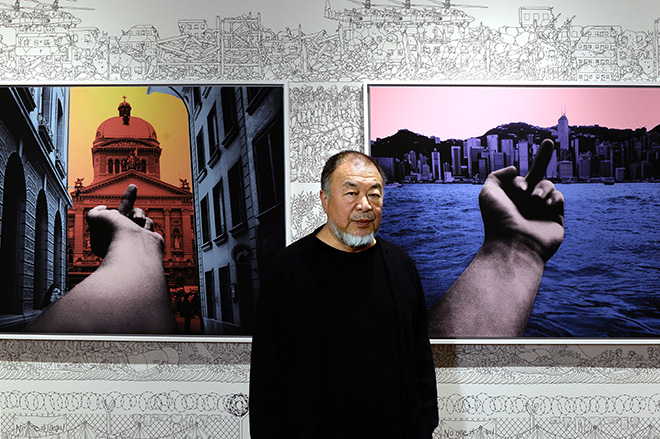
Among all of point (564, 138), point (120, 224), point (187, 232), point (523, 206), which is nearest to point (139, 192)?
point (120, 224)

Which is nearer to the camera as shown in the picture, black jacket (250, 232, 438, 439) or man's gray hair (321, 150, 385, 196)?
black jacket (250, 232, 438, 439)

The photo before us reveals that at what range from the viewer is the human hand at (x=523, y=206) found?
201 cm

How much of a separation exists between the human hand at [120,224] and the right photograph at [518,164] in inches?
39.8

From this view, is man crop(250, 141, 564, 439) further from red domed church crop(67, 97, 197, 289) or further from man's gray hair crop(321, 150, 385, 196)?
red domed church crop(67, 97, 197, 289)

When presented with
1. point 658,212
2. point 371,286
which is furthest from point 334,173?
point 658,212

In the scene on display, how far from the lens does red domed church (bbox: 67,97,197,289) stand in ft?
6.57

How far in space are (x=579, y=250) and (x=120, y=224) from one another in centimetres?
195

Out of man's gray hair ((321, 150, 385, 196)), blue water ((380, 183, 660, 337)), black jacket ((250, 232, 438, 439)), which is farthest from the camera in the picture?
blue water ((380, 183, 660, 337))

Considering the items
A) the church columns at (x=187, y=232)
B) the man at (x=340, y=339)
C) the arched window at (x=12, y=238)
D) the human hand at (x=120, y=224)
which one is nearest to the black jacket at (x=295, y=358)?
the man at (x=340, y=339)

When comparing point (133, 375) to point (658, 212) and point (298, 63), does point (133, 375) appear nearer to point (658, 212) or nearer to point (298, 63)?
point (298, 63)

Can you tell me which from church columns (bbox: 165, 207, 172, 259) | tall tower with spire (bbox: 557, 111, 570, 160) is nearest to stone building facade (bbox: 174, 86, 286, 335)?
church columns (bbox: 165, 207, 172, 259)

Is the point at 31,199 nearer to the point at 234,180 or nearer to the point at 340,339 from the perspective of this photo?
the point at 234,180

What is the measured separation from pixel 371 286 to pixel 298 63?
42.0 inches

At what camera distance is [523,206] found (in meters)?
2.02
